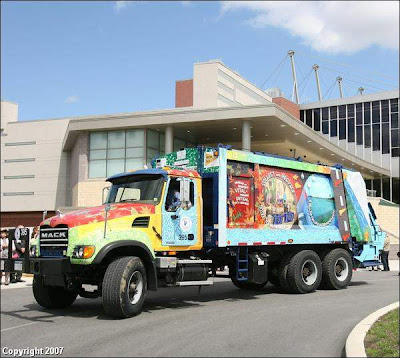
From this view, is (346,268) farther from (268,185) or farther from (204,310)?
(204,310)

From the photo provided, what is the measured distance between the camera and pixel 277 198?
12867 mm

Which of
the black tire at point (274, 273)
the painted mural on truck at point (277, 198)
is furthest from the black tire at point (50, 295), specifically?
the black tire at point (274, 273)

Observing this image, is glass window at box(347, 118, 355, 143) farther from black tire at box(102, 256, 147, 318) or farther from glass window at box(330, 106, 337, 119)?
black tire at box(102, 256, 147, 318)

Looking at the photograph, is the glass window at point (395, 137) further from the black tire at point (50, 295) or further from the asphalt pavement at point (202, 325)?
the black tire at point (50, 295)

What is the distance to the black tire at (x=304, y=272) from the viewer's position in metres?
12.9

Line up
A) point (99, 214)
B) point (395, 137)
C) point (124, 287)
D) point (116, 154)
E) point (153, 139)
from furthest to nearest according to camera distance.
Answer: point (395, 137)
point (153, 139)
point (116, 154)
point (99, 214)
point (124, 287)

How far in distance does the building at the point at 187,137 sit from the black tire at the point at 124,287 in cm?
2460

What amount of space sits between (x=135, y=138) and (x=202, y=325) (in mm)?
28710

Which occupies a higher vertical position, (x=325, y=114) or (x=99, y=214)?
(x=325, y=114)

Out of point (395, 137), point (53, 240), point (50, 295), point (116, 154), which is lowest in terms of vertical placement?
point (50, 295)

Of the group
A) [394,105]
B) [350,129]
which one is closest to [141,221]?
[394,105]

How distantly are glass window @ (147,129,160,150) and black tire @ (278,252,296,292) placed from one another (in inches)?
963

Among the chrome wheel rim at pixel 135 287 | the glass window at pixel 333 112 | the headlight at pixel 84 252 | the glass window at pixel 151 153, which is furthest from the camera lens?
the glass window at pixel 333 112

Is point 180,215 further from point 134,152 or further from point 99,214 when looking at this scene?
point 134,152
